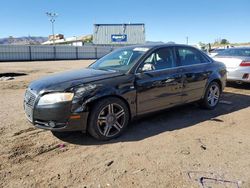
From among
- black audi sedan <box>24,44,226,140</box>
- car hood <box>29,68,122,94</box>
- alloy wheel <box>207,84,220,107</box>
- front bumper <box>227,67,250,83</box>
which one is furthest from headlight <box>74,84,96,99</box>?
front bumper <box>227,67,250,83</box>

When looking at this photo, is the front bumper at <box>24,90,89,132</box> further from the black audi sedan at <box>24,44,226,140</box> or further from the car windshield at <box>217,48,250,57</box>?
the car windshield at <box>217,48,250,57</box>

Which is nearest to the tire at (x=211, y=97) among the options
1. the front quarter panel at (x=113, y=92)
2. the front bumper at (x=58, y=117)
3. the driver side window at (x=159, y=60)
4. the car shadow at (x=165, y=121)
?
the car shadow at (x=165, y=121)

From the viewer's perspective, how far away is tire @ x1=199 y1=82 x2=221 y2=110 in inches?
255

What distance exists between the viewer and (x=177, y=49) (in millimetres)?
5859

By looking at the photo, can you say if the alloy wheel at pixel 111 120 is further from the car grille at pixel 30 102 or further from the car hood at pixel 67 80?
the car grille at pixel 30 102

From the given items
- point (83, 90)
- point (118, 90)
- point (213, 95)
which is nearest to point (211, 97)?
point (213, 95)

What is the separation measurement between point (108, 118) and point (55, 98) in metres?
0.94

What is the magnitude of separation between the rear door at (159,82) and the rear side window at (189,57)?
9.3 inches

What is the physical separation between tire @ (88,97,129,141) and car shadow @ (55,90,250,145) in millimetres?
133

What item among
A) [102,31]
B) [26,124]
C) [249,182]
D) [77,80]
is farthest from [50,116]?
[102,31]

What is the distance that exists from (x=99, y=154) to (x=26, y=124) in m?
2.13

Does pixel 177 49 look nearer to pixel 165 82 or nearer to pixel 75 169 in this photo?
pixel 165 82

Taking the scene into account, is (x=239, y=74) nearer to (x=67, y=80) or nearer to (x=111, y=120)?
(x=111, y=120)

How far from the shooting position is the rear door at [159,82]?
4.98 metres
